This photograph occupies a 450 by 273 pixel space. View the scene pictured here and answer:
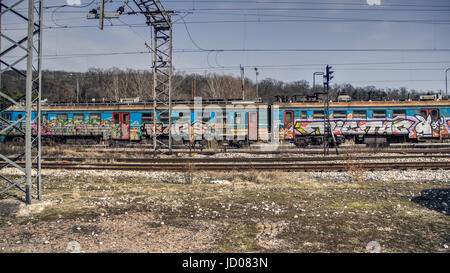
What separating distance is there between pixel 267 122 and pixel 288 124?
5.87ft

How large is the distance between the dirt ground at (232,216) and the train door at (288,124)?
11.6 meters

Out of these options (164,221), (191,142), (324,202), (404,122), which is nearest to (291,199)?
(324,202)

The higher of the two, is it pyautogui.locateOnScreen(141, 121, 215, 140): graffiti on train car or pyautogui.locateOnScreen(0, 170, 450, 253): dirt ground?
pyautogui.locateOnScreen(141, 121, 215, 140): graffiti on train car

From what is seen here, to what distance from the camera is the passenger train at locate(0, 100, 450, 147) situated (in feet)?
67.3

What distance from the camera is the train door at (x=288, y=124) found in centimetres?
2145

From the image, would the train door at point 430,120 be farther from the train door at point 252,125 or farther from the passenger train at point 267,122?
the train door at point 252,125

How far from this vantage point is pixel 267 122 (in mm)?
21109

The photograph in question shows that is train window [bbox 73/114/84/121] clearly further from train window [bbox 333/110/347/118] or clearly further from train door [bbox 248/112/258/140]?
train window [bbox 333/110/347/118]

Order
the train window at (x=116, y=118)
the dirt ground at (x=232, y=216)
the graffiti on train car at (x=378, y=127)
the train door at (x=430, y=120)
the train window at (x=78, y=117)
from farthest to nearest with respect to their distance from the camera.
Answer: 1. the train window at (x=78, y=117)
2. the train window at (x=116, y=118)
3. the train door at (x=430, y=120)
4. the graffiti on train car at (x=378, y=127)
5. the dirt ground at (x=232, y=216)

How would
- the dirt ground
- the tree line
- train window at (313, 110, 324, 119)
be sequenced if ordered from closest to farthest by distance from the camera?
the dirt ground
train window at (313, 110, 324, 119)
the tree line

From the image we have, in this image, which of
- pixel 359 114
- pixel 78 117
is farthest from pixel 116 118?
pixel 359 114

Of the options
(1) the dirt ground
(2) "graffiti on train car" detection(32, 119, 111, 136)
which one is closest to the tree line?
(2) "graffiti on train car" detection(32, 119, 111, 136)

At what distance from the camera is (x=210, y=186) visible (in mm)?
8906

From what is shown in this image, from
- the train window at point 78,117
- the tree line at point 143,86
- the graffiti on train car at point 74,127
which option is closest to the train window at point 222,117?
the graffiti on train car at point 74,127
